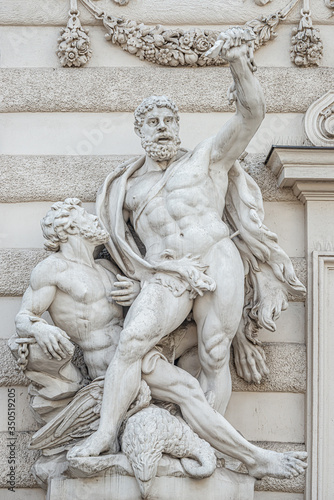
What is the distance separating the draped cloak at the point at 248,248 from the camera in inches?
269

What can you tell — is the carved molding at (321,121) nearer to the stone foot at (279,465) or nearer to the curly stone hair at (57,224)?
the curly stone hair at (57,224)

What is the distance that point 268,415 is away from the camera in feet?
23.0

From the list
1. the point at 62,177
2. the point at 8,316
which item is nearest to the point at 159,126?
the point at 62,177

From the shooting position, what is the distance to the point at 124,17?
759 centimetres

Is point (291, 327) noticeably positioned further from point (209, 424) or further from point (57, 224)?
point (57, 224)

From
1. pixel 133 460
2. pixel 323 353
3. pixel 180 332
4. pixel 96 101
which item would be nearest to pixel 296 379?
pixel 323 353

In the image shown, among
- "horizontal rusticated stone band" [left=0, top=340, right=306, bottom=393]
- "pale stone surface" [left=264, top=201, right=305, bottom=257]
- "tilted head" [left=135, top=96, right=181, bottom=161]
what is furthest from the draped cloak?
"pale stone surface" [left=264, top=201, right=305, bottom=257]

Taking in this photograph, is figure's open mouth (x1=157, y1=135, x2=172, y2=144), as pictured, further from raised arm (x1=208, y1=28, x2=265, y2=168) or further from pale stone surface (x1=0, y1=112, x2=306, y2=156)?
pale stone surface (x1=0, y1=112, x2=306, y2=156)

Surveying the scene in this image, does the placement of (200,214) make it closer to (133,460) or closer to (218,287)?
(218,287)

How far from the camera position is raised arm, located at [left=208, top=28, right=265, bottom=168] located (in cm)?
628

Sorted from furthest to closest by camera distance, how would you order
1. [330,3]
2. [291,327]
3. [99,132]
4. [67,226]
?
[330,3] → [99,132] → [291,327] → [67,226]

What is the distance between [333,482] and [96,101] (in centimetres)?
257

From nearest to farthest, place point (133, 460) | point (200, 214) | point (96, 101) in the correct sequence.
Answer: point (133, 460) < point (200, 214) < point (96, 101)

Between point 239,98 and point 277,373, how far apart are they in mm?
1547
